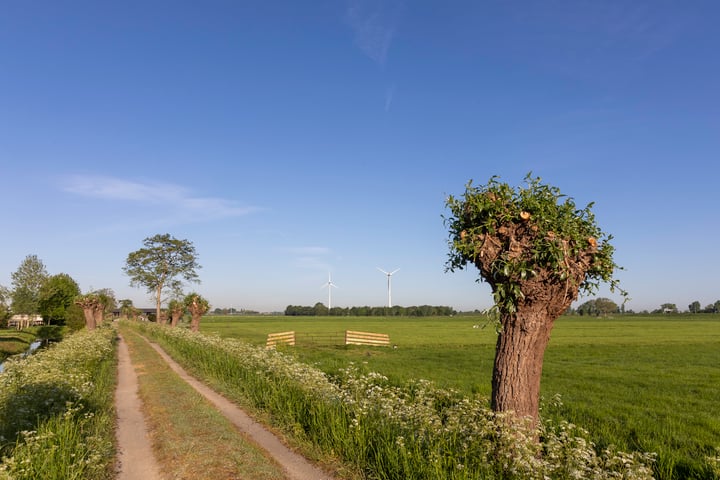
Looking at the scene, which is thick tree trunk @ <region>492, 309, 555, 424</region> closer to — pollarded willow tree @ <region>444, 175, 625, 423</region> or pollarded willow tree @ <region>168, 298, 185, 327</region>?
pollarded willow tree @ <region>444, 175, 625, 423</region>

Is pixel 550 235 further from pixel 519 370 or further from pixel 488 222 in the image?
pixel 519 370

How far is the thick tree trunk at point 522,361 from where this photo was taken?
6133mm

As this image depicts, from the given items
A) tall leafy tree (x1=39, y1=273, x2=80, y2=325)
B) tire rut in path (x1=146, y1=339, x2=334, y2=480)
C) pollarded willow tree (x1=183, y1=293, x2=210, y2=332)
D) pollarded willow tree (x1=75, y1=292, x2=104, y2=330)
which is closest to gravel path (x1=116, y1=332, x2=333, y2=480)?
tire rut in path (x1=146, y1=339, x2=334, y2=480)

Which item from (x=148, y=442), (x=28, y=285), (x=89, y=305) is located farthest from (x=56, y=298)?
(x=148, y=442)

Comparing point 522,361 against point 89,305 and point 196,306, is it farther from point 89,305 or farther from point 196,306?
point 89,305

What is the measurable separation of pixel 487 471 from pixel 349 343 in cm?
3048

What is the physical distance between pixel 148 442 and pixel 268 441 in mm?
2365

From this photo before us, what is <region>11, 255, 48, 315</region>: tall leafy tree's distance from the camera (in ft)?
206

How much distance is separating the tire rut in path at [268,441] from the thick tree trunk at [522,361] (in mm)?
2909

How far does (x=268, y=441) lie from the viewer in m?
8.23

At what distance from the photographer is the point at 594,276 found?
646 cm

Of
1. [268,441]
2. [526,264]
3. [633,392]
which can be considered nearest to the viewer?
[526,264]

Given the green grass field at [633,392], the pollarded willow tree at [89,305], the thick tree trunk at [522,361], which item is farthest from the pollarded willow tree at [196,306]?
the thick tree trunk at [522,361]

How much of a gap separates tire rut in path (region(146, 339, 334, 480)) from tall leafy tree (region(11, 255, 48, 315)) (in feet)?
216
